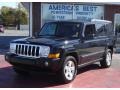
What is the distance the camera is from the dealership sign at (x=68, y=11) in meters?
20.7

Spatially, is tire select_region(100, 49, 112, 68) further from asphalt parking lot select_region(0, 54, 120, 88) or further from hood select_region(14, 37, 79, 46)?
hood select_region(14, 37, 79, 46)

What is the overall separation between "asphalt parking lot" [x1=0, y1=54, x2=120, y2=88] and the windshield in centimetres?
136

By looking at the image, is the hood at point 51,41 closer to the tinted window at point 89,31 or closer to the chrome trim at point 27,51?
the chrome trim at point 27,51

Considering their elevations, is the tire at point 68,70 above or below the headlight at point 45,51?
below

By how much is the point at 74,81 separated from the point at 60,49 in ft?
3.91

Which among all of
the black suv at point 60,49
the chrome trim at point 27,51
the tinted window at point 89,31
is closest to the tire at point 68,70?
the black suv at point 60,49

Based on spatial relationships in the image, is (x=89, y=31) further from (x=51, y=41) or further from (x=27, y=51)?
(x=27, y=51)

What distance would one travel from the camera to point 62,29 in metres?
10.3

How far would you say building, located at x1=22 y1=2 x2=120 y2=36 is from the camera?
813 inches

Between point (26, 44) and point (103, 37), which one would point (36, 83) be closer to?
point (26, 44)

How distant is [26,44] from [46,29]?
5.37 feet

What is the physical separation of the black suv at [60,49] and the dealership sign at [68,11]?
9.57m

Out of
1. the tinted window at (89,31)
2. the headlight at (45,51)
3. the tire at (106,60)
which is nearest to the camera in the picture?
the headlight at (45,51)

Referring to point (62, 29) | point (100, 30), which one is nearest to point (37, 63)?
point (62, 29)
